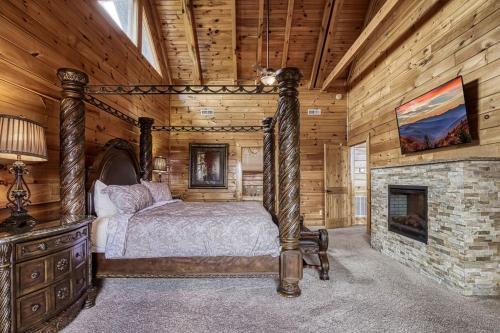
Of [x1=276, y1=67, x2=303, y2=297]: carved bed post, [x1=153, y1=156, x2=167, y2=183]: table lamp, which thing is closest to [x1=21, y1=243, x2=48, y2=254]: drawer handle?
[x1=276, y1=67, x2=303, y2=297]: carved bed post

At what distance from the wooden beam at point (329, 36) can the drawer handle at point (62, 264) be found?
564 centimetres

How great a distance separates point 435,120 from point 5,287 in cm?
451

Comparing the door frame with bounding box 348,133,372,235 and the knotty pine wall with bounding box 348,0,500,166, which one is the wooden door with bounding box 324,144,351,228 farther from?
the knotty pine wall with bounding box 348,0,500,166

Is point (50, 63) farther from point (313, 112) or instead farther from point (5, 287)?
point (313, 112)

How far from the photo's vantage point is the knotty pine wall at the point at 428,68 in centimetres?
263

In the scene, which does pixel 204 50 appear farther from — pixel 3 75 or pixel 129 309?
pixel 129 309

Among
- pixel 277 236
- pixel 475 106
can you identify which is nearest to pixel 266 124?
pixel 277 236

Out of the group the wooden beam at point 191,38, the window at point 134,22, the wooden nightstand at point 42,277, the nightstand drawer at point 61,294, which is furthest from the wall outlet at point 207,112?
the nightstand drawer at point 61,294

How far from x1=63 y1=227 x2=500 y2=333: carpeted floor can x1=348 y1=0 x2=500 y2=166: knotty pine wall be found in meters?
1.68

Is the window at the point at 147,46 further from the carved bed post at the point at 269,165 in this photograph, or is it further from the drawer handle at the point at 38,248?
the drawer handle at the point at 38,248

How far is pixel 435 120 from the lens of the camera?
3199mm

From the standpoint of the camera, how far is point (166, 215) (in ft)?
8.61

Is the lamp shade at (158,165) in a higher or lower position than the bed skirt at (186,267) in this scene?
higher

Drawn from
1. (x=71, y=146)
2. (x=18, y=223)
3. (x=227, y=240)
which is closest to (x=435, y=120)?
(x=227, y=240)
